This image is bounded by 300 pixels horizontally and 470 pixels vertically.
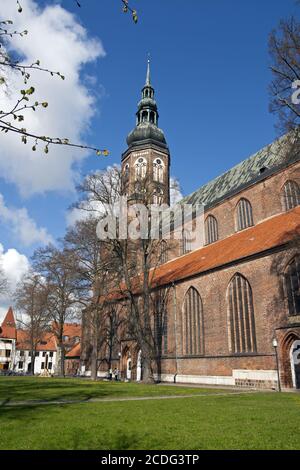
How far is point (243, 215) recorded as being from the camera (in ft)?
99.6

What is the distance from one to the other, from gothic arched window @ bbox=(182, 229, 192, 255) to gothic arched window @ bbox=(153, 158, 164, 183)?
1184 centimetres

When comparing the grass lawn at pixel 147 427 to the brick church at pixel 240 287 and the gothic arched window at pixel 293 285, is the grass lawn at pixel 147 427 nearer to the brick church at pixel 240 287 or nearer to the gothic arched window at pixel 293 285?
the brick church at pixel 240 287

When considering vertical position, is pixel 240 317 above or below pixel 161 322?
below

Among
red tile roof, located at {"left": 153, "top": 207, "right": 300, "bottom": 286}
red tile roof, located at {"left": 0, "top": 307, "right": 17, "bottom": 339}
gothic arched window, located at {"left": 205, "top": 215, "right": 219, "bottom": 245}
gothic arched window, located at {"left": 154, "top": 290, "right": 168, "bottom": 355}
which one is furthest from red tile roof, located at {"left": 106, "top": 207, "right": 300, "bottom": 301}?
red tile roof, located at {"left": 0, "top": 307, "right": 17, "bottom": 339}

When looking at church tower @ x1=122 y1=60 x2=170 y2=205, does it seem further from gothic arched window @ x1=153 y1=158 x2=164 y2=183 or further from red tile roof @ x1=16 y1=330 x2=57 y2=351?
red tile roof @ x1=16 y1=330 x2=57 y2=351

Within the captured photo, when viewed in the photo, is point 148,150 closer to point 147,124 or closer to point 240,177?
point 147,124

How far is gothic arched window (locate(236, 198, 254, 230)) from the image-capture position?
2964 cm

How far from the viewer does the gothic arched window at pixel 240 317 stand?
878 inches

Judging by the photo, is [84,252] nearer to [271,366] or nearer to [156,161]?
[271,366]

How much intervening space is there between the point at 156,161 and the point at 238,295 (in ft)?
85.8

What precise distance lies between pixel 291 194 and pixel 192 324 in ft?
36.7

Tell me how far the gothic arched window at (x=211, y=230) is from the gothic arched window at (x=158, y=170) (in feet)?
46.0

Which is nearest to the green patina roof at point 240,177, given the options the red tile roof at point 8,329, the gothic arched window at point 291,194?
the gothic arched window at point 291,194

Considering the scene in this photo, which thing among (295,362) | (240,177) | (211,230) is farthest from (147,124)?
(295,362)
